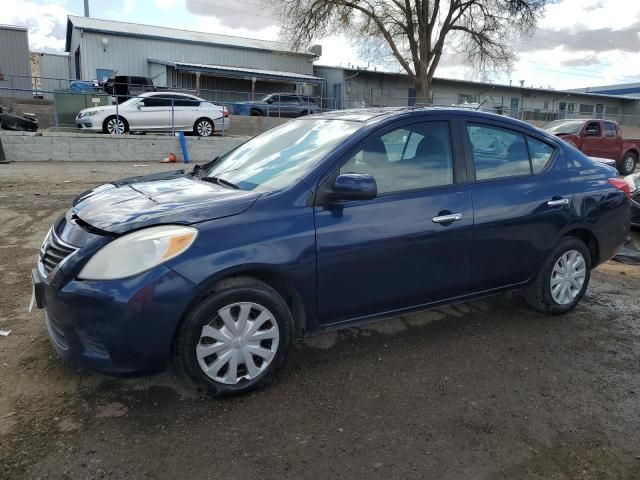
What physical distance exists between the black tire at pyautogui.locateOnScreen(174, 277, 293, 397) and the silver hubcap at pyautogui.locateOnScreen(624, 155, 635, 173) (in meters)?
18.2

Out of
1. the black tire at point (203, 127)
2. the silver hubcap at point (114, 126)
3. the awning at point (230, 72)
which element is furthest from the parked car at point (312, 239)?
the awning at point (230, 72)

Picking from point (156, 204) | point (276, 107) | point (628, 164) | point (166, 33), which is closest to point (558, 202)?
point (156, 204)

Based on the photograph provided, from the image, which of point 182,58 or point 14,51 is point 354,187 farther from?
point 182,58

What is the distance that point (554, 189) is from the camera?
414cm

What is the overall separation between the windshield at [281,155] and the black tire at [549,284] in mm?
1932

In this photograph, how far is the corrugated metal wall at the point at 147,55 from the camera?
104 ft

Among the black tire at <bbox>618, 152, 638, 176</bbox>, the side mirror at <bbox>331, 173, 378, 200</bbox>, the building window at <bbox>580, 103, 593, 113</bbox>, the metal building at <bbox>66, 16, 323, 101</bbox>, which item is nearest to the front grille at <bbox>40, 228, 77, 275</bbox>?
the side mirror at <bbox>331, 173, 378, 200</bbox>

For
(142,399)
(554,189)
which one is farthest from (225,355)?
(554,189)

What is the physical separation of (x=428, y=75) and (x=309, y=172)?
3028 cm

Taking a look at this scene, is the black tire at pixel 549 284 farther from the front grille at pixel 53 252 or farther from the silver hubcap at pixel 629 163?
the silver hubcap at pixel 629 163

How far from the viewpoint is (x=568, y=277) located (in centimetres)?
438

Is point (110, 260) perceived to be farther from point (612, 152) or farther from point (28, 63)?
point (28, 63)

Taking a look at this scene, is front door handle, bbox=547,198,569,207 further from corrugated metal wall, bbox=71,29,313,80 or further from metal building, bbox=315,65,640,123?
corrugated metal wall, bbox=71,29,313,80

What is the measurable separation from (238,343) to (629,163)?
61.7 ft
